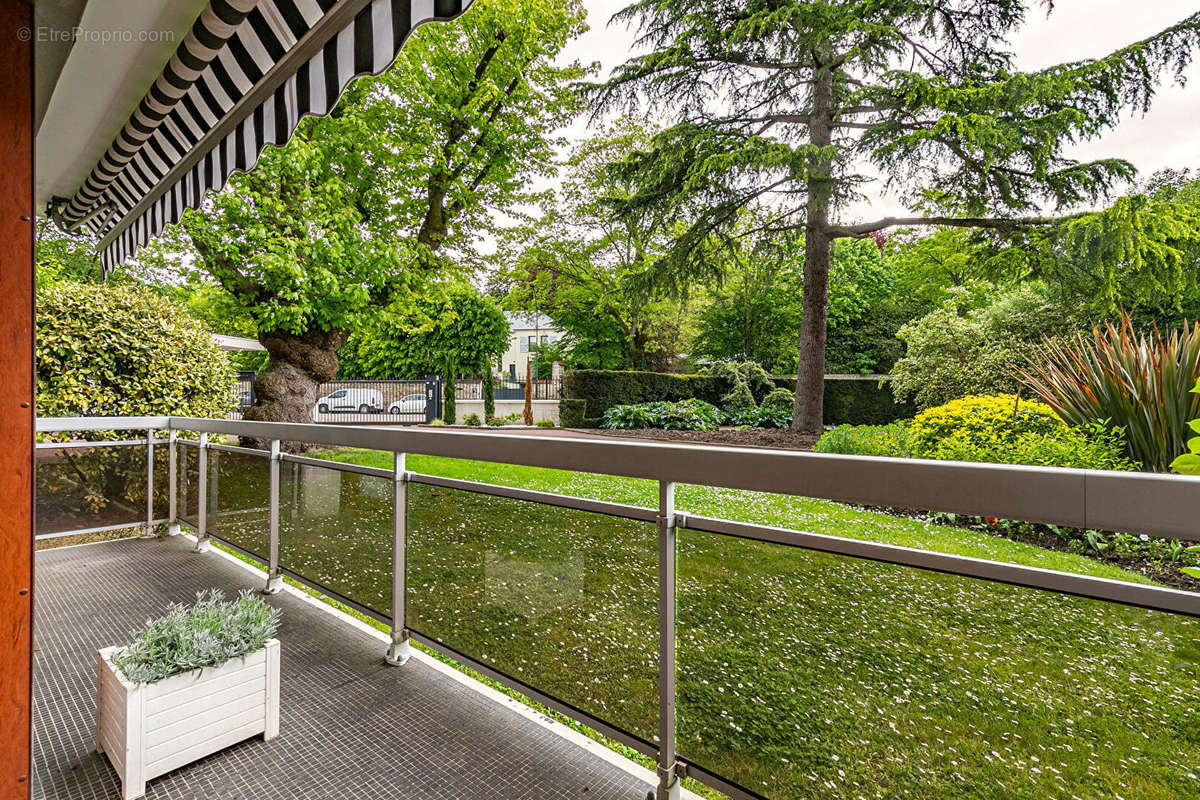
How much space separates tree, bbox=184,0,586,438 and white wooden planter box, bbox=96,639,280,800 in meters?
7.24

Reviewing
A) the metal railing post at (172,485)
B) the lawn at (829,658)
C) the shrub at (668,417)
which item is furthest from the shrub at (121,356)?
the shrub at (668,417)

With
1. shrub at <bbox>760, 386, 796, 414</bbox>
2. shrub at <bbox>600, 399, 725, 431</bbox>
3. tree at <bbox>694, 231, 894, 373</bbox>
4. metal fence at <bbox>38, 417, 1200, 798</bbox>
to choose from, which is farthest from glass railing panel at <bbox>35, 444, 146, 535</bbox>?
tree at <bbox>694, 231, 894, 373</bbox>

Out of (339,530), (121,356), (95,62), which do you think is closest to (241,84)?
(95,62)

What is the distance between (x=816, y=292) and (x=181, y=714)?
457 inches

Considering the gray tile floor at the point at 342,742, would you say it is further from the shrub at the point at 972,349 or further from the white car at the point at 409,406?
the white car at the point at 409,406

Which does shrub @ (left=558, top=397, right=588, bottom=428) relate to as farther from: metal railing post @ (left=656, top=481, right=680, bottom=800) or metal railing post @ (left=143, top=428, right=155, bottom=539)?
metal railing post @ (left=656, top=481, right=680, bottom=800)

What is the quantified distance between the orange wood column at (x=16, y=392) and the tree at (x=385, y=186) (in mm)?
7324

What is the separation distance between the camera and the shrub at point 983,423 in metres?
5.56

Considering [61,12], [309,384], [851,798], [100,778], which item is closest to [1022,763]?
[851,798]

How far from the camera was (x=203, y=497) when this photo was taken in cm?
400

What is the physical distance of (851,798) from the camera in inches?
46.2

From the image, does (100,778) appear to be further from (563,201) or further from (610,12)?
(563,201)

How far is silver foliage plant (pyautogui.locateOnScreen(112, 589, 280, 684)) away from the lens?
5.33 feet

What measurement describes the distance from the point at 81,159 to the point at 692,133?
10305mm
